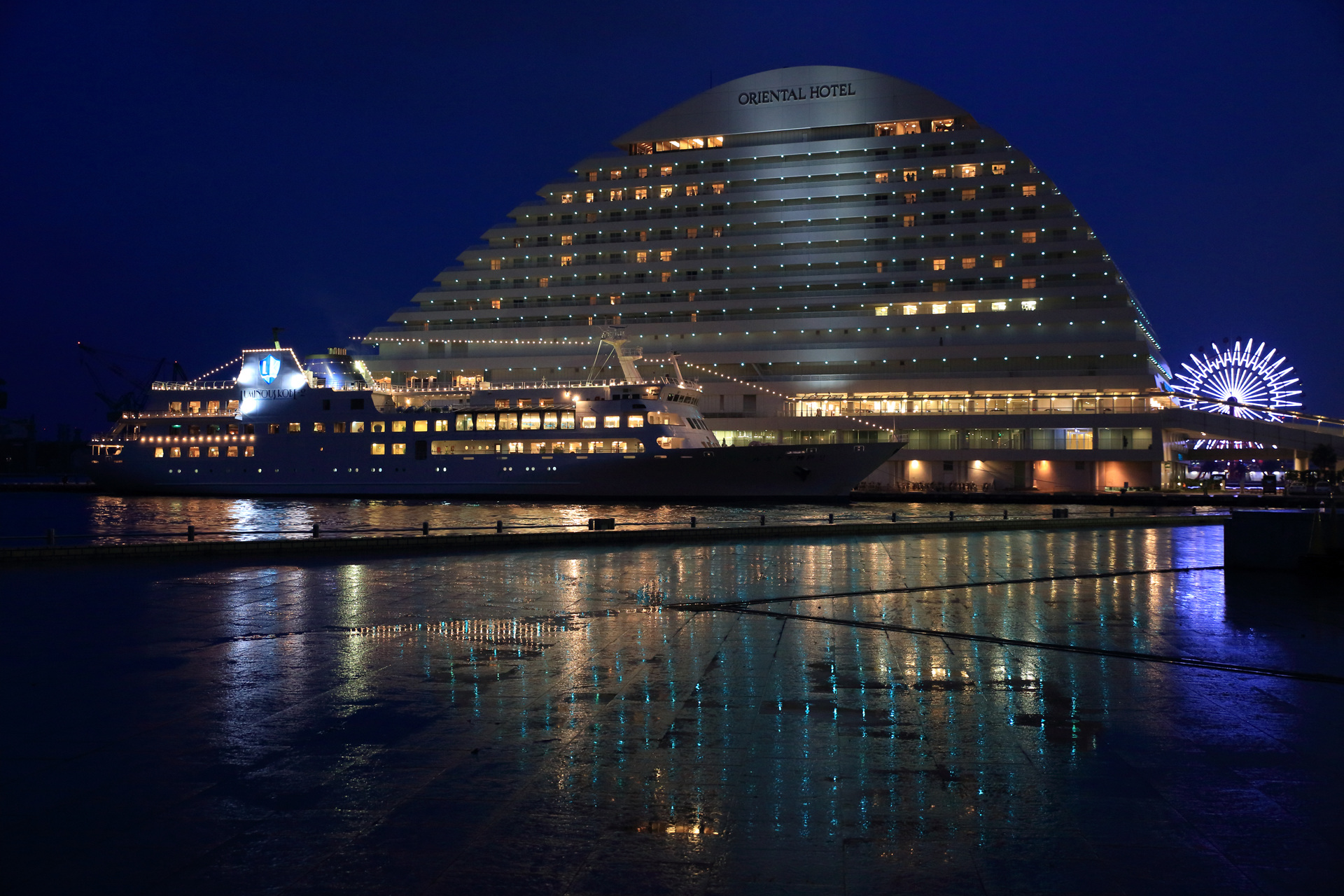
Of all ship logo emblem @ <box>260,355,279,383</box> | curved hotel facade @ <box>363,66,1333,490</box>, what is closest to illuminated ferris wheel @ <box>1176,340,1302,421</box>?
curved hotel facade @ <box>363,66,1333,490</box>

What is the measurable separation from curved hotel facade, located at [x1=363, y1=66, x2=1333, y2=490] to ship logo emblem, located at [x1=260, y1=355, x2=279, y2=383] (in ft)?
37.0

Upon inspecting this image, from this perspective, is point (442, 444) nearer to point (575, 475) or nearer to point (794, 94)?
point (575, 475)

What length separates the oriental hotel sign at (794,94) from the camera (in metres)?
66.1

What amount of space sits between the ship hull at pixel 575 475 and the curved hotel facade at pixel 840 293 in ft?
37.1

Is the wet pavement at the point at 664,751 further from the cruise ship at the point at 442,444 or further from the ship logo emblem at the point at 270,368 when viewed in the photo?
the ship logo emblem at the point at 270,368

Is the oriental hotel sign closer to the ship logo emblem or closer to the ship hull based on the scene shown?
the ship hull

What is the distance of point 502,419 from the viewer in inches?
2126

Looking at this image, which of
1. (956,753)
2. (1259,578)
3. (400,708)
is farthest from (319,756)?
(1259,578)

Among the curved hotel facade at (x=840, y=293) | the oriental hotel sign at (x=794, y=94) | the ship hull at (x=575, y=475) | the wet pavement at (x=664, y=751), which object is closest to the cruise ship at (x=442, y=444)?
the ship hull at (x=575, y=475)

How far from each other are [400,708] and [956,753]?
4429 millimetres

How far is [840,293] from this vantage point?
209 ft

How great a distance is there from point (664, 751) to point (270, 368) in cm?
5801

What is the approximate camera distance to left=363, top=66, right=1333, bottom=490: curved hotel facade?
59.1 metres

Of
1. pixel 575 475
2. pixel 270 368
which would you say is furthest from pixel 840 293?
pixel 270 368
